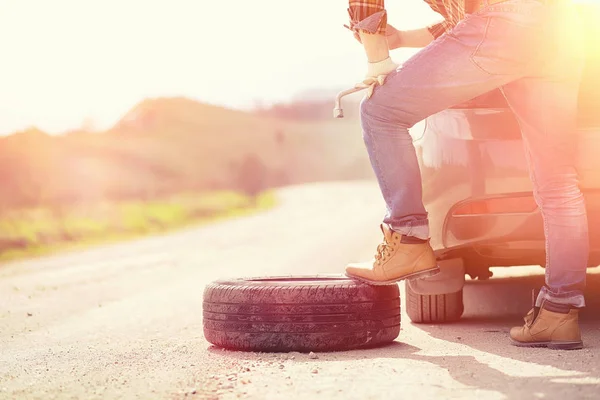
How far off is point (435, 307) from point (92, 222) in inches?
618

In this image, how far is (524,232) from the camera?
15.0 feet

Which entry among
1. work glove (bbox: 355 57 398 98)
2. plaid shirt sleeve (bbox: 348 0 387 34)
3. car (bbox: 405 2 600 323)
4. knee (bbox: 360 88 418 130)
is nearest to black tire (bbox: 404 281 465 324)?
car (bbox: 405 2 600 323)

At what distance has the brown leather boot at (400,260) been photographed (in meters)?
4.13

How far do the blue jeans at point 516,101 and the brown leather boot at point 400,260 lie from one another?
6 cm

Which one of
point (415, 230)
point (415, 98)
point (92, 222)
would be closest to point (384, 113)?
point (415, 98)

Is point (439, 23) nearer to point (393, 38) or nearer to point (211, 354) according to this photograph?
point (393, 38)

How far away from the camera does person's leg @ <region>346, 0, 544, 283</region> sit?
385 centimetres

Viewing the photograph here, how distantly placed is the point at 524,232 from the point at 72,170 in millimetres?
29377

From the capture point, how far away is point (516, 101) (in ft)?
13.5

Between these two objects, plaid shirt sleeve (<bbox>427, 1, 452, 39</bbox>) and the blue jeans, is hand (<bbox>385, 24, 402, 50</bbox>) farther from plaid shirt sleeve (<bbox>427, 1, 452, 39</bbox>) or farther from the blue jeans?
the blue jeans

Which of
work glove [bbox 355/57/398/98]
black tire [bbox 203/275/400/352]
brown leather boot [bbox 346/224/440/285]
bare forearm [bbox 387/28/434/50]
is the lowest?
black tire [bbox 203/275/400/352]

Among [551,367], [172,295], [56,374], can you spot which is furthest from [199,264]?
[551,367]

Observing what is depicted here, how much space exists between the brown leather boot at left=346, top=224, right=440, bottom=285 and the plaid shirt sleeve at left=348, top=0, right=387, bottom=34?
0.87 metres

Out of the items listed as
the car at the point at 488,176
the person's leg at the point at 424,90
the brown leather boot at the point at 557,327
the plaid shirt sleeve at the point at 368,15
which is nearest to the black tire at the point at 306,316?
the person's leg at the point at 424,90
